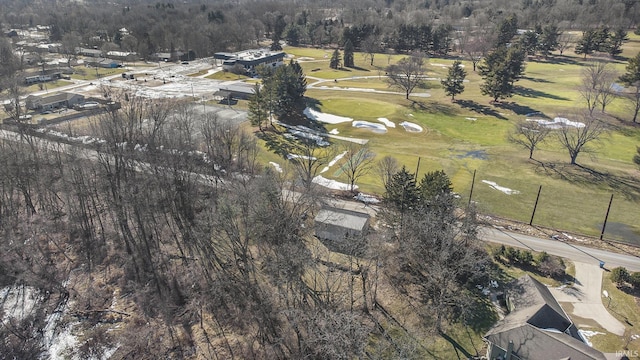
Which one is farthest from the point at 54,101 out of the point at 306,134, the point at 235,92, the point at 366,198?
the point at 366,198

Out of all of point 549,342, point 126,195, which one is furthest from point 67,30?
point 549,342

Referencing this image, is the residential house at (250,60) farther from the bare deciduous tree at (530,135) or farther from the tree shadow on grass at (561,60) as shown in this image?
the tree shadow on grass at (561,60)

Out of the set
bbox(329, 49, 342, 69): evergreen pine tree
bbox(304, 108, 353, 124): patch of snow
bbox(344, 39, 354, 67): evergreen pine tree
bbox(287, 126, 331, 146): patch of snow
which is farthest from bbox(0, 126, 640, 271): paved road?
bbox(344, 39, 354, 67): evergreen pine tree

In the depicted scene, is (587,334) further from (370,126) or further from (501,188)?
(370,126)

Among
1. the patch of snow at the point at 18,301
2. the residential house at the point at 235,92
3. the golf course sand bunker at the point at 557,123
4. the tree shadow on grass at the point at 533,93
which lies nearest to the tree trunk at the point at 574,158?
the golf course sand bunker at the point at 557,123

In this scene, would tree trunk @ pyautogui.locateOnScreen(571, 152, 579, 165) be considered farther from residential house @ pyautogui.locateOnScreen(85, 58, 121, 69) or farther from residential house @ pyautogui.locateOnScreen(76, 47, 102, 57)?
residential house @ pyautogui.locateOnScreen(76, 47, 102, 57)

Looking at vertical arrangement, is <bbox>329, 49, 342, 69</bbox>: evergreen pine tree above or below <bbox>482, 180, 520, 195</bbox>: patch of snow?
above

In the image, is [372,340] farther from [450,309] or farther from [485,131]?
[485,131]
